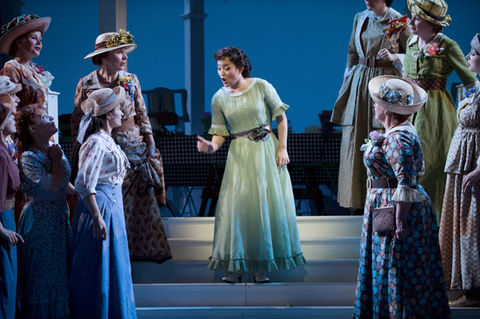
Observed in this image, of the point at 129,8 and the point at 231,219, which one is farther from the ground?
the point at 129,8

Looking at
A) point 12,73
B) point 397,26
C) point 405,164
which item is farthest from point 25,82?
point 397,26

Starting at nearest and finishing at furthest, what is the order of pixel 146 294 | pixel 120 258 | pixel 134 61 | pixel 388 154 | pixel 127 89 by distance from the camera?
pixel 388 154
pixel 120 258
pixel 146 294
pixel 127 89
pixel 134 61

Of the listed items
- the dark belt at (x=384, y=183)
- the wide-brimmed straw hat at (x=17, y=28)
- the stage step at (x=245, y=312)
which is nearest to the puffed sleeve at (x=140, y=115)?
the wide-brimmed straw hat at (x=17, y=28)

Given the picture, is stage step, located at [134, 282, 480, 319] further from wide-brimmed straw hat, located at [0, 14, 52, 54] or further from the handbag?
wide-brimmed straw hat, located at [0, 14, 52, 54]

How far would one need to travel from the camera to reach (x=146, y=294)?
3336mm

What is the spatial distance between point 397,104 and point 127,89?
73.9 inches

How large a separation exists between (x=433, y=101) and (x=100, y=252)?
230cm

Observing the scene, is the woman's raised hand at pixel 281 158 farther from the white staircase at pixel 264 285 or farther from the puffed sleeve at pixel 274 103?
A: the white staircase at pixel 264 285

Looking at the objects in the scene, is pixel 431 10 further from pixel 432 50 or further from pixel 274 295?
pixel 274 295


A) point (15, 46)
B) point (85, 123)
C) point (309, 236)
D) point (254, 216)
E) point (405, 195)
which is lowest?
point (309, 236)

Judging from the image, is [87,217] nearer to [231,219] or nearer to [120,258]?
[120,258]

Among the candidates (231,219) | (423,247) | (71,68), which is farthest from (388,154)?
(71,68)

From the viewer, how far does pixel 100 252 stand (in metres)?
2.64

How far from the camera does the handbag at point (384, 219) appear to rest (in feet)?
8.27
